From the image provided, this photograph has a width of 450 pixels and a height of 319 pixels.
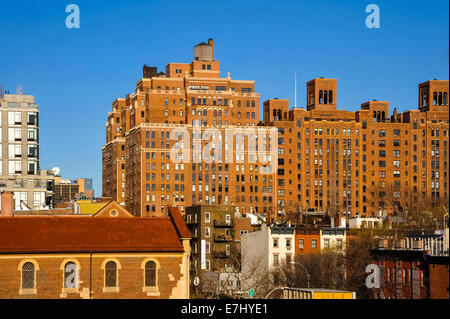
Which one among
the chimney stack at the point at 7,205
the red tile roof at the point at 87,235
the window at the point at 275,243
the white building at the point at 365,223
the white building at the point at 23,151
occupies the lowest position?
the window at the point at 275,243

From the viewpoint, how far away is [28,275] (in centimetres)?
7444

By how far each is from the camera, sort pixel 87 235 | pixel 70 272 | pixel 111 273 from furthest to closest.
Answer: pixel 87 235 → pixel 111 273 → pixel 70 272

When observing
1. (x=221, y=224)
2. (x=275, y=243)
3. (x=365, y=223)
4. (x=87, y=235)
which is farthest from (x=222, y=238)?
(x=87, y=235)

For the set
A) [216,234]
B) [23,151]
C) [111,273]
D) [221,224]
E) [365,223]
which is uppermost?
[23,151]

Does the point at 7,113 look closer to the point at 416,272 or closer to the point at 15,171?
the point at 15,171

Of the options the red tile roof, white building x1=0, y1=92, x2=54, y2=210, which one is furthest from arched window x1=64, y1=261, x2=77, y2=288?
white building x1=0, y1=92, x2=54, y2=210

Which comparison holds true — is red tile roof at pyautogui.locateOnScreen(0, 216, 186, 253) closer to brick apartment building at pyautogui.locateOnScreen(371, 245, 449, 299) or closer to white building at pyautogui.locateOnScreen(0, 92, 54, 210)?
brick apartment building at pyautogui.locateOnScreen(371, 245, 449, 299)

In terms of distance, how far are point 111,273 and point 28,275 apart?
6760 mm

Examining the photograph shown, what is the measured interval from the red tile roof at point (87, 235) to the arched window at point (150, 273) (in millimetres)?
1190

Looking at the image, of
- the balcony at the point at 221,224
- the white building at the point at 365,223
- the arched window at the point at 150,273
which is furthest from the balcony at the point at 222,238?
the arched window at the point at 150,273

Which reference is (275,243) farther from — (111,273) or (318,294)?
(318,294)

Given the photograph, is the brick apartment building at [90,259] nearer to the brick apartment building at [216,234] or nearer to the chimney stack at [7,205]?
the chimney stack at [7,205]

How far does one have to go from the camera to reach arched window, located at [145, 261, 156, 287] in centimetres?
7738

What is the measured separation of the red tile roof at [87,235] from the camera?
7581 cm
